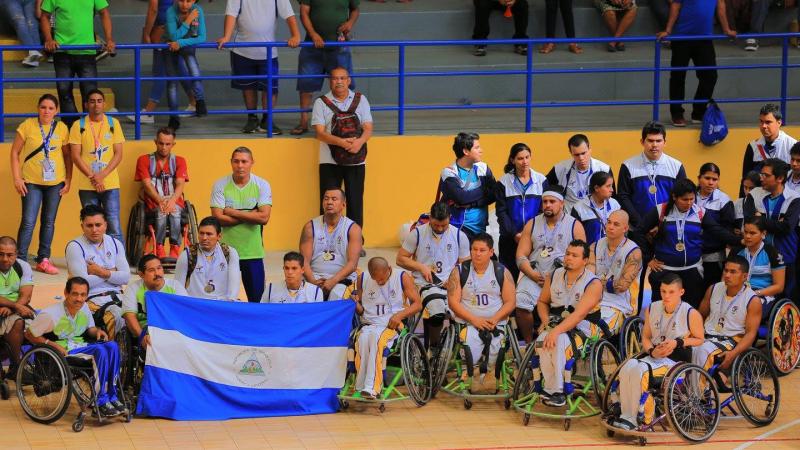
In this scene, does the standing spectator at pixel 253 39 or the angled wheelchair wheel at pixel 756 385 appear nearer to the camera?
the angled wheelchair wheel at pixel 756 385

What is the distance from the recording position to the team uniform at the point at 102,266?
13312mm

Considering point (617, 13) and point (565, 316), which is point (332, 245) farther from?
point (617, 13)

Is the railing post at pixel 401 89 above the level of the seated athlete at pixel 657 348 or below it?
above

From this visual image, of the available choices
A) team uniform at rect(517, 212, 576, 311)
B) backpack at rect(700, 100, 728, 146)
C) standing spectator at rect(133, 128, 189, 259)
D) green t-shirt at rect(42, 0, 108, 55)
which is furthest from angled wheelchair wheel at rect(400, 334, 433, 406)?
backpack at rect(700, 100, 728, 146)

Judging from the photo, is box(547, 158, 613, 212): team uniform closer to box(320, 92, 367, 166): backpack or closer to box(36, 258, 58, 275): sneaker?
box(320, 92, 367, 166): backpack

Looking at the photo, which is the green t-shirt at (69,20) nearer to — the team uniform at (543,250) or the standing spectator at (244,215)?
the standing spectator at (244,215)

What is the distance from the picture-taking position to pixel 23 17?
19141 millimetres

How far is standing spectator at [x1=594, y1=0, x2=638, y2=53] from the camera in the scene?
2158cm

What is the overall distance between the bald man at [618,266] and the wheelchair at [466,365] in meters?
0.96

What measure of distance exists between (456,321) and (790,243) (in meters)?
3.34

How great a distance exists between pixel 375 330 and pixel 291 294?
0.83 meters

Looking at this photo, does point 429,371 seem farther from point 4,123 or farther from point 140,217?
point 4,123

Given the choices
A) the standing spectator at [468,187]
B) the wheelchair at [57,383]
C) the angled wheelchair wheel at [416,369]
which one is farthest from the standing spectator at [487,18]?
the wheelchair at [57,383]

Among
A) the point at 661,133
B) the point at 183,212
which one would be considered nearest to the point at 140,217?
the point at 183,212
